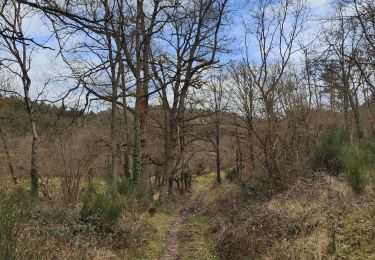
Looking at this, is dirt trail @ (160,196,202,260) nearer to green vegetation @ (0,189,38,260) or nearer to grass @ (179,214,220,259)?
grass @ (179,214,220,259)

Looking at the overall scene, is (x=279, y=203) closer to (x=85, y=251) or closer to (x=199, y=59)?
(x=85, y=251)

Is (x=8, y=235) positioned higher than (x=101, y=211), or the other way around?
(x=8, y=235)

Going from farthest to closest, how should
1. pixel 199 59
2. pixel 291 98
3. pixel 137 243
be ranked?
1. pixel 199 59
2. pixel 291 98
3. pixel 137 243

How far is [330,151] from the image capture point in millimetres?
15055

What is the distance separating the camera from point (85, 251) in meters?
7.15

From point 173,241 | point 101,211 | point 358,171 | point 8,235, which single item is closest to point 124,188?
point 173,241

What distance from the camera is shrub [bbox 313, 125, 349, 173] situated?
47.2 feet

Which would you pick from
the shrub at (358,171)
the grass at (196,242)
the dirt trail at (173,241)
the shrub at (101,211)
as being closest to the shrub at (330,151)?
the grass at (196,242)

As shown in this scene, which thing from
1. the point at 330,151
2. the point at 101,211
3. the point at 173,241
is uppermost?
the point at 330,151

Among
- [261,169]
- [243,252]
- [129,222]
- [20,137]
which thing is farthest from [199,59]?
[20,137]

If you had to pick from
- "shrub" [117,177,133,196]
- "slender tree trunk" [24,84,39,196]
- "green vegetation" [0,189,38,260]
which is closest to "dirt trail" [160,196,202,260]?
"shrub" [117,177,133,196]

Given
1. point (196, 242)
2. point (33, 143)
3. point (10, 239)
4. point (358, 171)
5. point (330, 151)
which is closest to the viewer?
point (10, 239)

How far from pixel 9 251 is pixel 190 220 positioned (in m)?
13.7

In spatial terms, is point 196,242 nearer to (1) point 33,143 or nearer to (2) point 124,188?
(2) point 124,188
